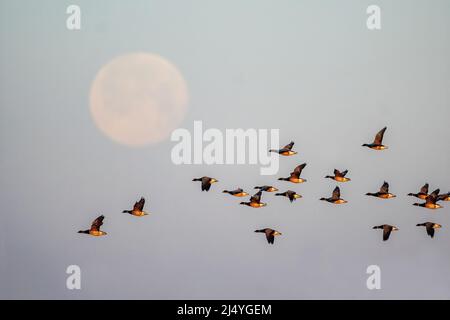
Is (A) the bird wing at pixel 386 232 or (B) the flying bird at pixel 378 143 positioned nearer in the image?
(B) the flying bird at pixel 378 143

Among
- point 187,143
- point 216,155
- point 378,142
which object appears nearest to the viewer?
point 378,142

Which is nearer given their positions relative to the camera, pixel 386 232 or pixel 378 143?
pixel 378 143

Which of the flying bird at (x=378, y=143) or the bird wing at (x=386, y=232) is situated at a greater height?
the flying bird at (x=378, y=143)

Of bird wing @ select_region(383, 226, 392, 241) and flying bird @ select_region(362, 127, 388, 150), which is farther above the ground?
flying bird @ select_region(362, 127, 388, 150)

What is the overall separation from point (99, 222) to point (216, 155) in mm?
12898

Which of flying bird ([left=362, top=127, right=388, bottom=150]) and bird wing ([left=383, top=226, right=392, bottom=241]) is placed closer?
flying bird ([left=362, top=127, right=388, bottom=150])

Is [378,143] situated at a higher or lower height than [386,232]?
higher
